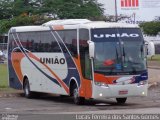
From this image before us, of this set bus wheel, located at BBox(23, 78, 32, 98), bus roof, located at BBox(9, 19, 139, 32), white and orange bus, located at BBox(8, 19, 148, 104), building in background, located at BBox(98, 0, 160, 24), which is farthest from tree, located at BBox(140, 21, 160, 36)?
white and orange bus, located at BBox(8, 19, 148, 104)

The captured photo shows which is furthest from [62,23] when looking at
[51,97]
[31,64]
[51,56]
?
[51,97]

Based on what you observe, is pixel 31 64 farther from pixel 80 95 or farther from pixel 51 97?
pixel 80 95

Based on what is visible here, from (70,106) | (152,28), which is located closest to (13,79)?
(70,106)

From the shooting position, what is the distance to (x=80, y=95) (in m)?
23.4

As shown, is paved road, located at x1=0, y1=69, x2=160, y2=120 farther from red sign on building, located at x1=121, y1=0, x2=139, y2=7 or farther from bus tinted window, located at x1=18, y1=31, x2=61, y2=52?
red sign on building, located at x1=121, y1=0, x2=139, y2=7

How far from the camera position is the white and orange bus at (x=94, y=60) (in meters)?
22.4

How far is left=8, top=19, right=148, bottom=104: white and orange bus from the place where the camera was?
22375mm

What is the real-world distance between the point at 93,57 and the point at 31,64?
20.7ft

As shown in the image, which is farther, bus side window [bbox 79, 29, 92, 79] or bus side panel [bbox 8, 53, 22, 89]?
bus side panel [bbox 8, 53, 22, 89]

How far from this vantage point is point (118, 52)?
22.5 meters

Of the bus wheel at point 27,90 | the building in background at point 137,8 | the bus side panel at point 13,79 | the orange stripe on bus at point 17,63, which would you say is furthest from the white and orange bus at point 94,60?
the building in background at point 137,8

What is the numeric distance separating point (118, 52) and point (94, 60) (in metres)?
0.96

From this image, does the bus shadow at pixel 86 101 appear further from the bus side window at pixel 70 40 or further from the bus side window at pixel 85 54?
the bus side window at pixel 70 40

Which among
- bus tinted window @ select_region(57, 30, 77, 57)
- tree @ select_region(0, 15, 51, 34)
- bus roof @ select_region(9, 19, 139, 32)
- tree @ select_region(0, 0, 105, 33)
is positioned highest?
bus roof @ select_region(9, 19, 139, 32)
